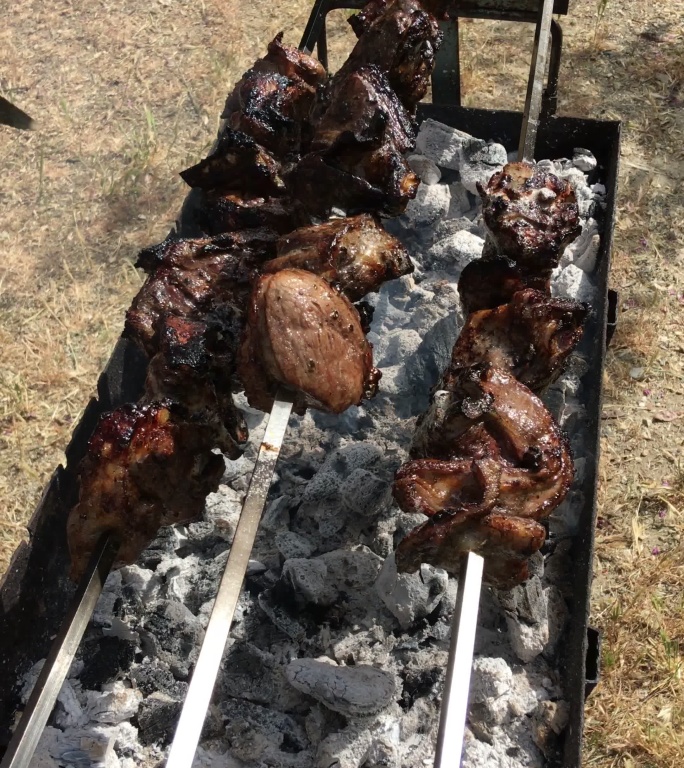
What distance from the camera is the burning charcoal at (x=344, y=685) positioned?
2385 millimetres

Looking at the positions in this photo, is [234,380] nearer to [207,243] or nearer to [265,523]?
[207,243]

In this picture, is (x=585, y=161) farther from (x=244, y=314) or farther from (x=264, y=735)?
(x=264, y=735)

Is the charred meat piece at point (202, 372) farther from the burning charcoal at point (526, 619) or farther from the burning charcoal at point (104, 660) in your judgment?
the burning charcoal at point (526, 619)

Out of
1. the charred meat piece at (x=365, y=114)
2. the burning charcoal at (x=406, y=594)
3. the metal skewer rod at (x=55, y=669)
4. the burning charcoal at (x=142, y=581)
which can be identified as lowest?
the metal skewer rod at (x=55, y=669)

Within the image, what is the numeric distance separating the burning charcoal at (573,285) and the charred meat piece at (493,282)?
106cm

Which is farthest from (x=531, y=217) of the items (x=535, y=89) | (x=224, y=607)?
(x=224, y=607)

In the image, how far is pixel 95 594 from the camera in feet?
6.45

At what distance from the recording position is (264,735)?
7.93 ft

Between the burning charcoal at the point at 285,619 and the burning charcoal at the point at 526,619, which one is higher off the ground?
the burning charcoal at the point at 526,619

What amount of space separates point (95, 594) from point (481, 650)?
1.29 meters

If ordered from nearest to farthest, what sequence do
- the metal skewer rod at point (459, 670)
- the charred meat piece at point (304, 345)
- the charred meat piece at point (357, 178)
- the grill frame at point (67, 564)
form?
the metal skewer rod at point (459, 670) < the charred meat piece at point (304, 345) < the grill frame at point (67, 564) < the charred meat piece at point (357, 178)

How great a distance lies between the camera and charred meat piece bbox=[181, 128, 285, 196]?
9.52ft

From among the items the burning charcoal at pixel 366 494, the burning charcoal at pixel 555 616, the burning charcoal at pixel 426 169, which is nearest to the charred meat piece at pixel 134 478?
the burning charcoal at pixel 366 494

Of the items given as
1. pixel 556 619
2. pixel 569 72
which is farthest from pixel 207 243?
pixel 569 72
